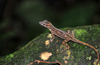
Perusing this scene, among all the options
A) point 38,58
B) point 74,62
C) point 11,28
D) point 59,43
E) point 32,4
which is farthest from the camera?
point 11,28

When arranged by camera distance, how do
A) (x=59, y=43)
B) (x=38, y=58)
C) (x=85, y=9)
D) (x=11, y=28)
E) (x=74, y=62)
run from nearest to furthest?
(x=74, y=62) < (x=38, y=58) < (x=59, y=43) < (x=85, y=9) < (x=11, y=28)

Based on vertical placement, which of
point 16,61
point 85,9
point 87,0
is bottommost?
point 16,61

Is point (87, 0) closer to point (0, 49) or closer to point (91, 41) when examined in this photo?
point (91, 41)

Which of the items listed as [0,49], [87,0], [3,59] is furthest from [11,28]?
[87,0]

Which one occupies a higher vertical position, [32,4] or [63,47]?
[32,4]

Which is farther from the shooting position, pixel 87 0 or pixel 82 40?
pixel 87 0

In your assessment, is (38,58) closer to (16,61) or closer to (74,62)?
(16,61)
